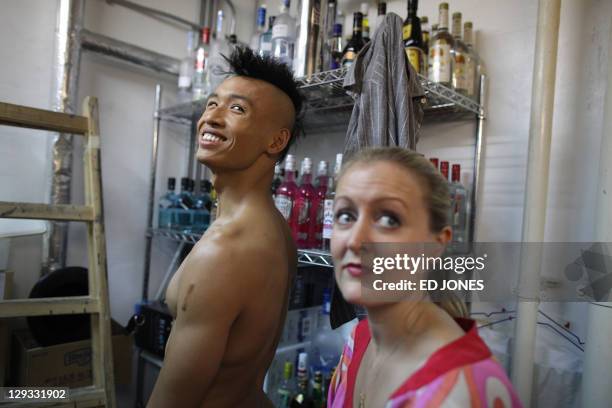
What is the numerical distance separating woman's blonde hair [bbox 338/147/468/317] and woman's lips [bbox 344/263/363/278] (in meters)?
0.10

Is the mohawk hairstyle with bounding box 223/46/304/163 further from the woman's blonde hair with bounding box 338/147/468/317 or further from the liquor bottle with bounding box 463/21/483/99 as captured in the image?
the liquor bottle with bounding box 463/21/483/99

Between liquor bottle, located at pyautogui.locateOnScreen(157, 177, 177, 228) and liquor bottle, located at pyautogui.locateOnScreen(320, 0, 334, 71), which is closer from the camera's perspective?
liquor bottle, located at pyautogui.locateOnScreen(320, 0, 334, 71)

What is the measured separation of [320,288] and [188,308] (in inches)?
40.9

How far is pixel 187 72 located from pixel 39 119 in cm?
74

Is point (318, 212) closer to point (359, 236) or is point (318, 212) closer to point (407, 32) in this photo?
point (407, 32)

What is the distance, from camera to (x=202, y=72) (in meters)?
1.80

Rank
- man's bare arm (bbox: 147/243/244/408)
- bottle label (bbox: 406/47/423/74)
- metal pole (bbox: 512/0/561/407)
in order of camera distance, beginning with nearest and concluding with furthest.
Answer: man's bare arm (bbox: 147/243/244/408) → metal pole (bbox: 512/0/561/407) → bottle label (bbox: 406/47/423/74)

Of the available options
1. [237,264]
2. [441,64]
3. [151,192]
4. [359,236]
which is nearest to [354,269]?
[359,236]


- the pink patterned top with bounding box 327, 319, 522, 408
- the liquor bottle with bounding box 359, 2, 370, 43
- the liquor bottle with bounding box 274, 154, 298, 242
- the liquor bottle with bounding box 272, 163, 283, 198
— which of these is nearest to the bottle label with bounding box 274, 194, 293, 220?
the liquor bottle with bounding box 274, 154, 298, 242

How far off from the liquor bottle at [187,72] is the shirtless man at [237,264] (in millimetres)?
1010

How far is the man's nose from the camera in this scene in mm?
477

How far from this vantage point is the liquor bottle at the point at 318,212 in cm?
137

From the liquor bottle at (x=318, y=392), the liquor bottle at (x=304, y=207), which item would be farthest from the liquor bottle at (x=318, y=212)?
the liquor bottle at (x=318, y=392)

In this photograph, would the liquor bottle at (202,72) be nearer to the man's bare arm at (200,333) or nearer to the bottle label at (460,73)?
the bottle label at (460,73)
